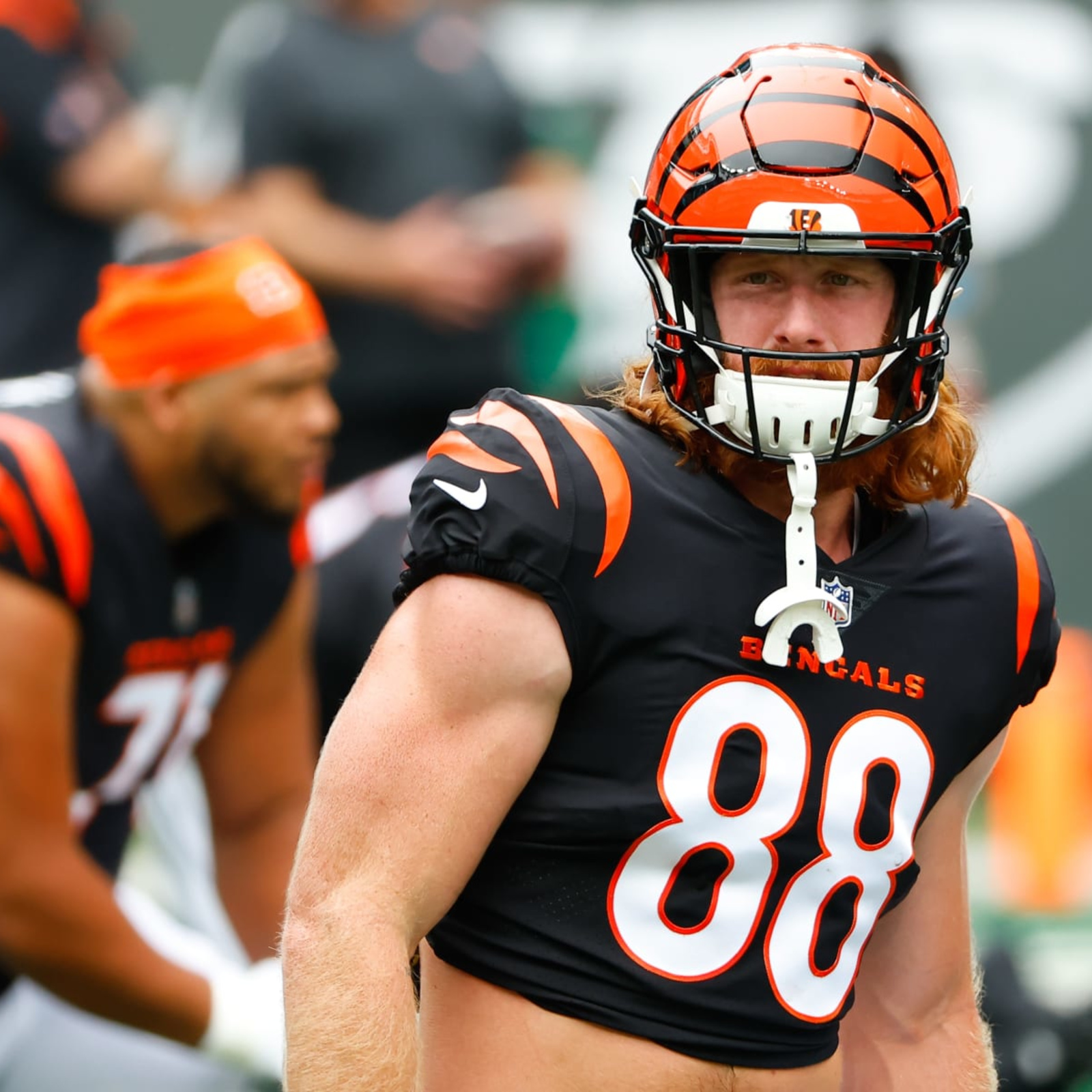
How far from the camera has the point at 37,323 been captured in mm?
5883

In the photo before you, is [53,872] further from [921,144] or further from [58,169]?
[58,169]

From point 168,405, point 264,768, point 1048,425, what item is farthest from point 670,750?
point 1048,425

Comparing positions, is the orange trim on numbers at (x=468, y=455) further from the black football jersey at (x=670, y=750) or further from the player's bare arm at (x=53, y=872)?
the player's bare arm at (x=53, y=872)

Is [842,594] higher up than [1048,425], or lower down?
higher up

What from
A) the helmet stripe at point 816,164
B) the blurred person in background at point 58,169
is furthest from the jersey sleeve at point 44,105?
the helmet stripe at point 816,164

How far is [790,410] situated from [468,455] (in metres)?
0.32

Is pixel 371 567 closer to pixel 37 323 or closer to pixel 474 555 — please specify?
pixel 37 323

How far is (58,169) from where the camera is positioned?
571 cm

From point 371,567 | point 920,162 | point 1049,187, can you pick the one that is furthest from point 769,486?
point 1049,187

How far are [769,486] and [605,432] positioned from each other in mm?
206

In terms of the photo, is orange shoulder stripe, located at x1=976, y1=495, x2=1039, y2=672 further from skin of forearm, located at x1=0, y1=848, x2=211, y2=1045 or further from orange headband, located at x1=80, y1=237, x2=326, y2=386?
orange headband, located at x1=80, y1=237, x2=326, y2=386

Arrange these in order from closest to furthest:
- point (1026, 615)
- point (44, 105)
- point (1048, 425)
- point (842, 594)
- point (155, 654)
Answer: point (842, 594), point (1026, 615), point (155, 654), point (44, 105), point (1048, 425)

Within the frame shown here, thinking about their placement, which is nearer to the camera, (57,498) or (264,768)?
(57,498)

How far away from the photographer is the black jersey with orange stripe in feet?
11.6
